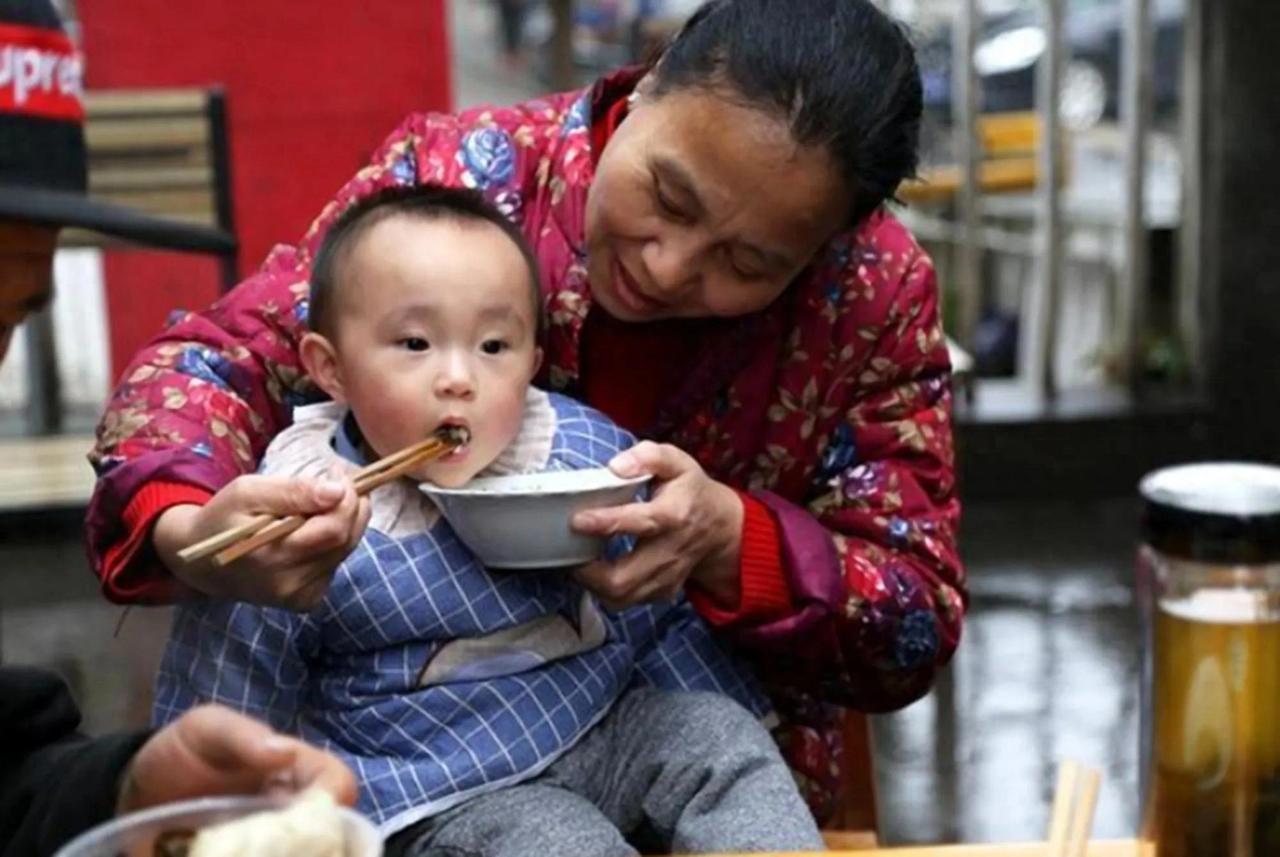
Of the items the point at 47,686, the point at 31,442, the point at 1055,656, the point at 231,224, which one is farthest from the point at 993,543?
the point at 47,686

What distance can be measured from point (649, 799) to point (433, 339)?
0.54 metres

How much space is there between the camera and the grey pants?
1839 millimetres

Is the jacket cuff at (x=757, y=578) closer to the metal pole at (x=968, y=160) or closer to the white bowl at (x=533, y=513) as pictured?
the white bowl at (x=533, y=513)

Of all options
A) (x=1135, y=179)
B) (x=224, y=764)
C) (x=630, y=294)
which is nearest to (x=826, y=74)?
(x=630, y=294)

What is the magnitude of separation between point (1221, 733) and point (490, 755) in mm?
827

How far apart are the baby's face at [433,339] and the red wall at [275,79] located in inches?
169

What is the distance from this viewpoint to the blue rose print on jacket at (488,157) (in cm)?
227

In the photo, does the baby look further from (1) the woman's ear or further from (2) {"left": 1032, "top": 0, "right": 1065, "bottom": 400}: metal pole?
(2) {"left": 1032, "top": 0, "right": 1065, "bottom": 400}: metal pole

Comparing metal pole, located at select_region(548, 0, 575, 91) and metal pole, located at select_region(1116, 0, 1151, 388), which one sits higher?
metal pole, located at select_region(548, 0, 575, 91)

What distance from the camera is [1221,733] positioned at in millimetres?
1382

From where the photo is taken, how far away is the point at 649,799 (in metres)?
1.99

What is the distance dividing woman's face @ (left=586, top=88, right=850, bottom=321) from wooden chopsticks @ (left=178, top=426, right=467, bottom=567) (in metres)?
0.32

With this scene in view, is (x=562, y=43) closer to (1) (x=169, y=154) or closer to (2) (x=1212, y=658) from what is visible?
(1) (x=169, y=154)

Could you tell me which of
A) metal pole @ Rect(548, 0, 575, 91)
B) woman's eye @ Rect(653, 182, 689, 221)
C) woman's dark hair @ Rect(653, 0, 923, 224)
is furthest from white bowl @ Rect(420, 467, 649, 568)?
metal pole @ Rect(548, 0, 575, 91)
